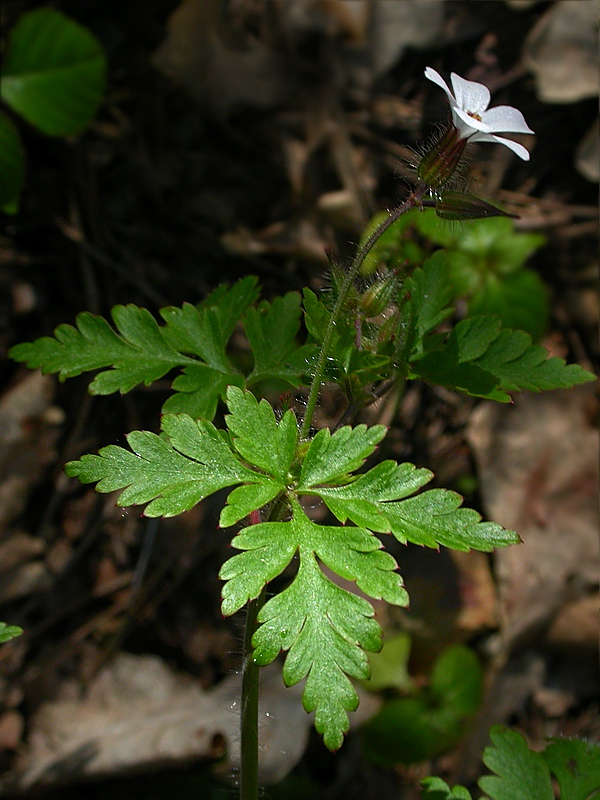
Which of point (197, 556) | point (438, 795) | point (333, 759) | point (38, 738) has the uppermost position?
point (438, 795)

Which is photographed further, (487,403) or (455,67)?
(455,67)

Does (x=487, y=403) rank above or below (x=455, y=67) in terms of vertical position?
below

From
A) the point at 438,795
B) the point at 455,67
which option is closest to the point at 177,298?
the point at 455,67

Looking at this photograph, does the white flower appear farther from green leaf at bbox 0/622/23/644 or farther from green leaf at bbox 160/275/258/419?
green leaf at bbox 0/622/23/644

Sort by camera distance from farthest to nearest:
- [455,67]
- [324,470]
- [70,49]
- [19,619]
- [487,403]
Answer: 1. [455,67]
2. [487,403]
3. [19,619]
4. [70,49]
5. [324,470]

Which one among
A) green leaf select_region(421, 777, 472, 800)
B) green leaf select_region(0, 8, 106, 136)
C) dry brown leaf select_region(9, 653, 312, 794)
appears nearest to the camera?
green leaf select_region(421, 777, 472, 800)

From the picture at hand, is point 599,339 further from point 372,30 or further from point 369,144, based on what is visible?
point 372,30

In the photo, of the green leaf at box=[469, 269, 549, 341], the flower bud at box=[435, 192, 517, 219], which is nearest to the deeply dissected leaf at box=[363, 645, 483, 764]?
the green leaf at box=[469, 269, 549, 341]
